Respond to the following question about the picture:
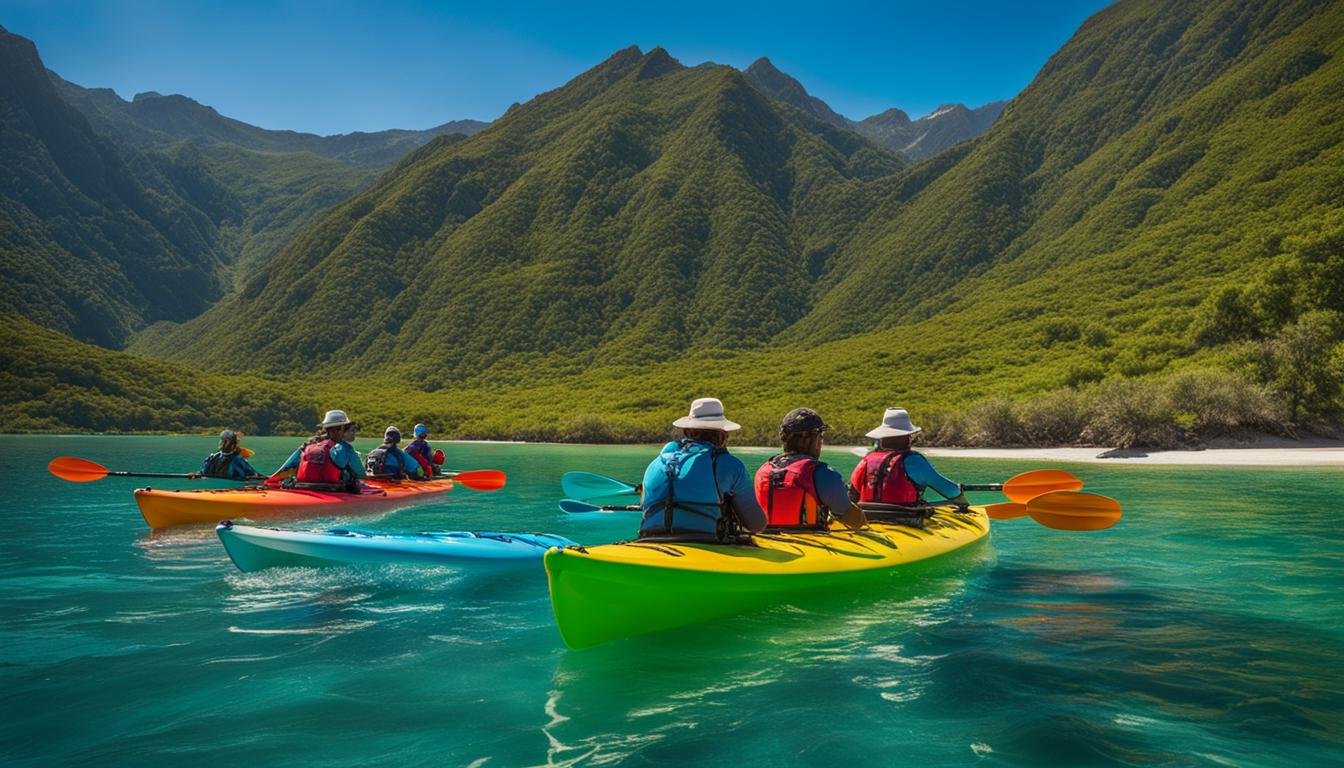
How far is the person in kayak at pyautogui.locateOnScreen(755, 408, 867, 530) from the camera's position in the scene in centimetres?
836

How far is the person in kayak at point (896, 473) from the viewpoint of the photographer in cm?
1005

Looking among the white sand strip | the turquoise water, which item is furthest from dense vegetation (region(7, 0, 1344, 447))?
the turquoise water

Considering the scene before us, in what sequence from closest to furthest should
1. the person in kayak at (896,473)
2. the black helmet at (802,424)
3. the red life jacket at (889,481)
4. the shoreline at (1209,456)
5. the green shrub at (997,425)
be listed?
the black helmet at (802,424) < the person in kayak at (896,473) < the red life jacket at (889,481) < the shoreline at (1209,456) < the green shrub at (997,425)

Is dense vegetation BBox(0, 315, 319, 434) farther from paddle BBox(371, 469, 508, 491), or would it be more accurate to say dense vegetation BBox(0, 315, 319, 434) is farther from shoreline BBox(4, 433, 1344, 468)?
paddle BBox(371, 469, 508, 491)

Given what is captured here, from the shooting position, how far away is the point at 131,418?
76.2m

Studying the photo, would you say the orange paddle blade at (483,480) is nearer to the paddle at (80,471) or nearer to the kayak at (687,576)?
the paddle at (80,471)

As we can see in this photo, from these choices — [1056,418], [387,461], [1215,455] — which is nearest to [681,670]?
[387,461]

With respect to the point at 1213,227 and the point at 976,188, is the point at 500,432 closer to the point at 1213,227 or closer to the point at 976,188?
the point at 1213,227

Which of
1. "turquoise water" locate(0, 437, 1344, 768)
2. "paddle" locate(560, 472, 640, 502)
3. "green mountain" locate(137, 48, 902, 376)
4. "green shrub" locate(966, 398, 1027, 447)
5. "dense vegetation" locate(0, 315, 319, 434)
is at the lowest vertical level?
"turquoise water" locate(0, 437, 1344, 768)

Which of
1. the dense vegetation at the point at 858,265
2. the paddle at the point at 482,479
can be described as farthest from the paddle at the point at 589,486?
the dense vegetation at the point at 858,265

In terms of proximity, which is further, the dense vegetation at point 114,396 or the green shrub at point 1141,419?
the dense vegetation at point 114,396

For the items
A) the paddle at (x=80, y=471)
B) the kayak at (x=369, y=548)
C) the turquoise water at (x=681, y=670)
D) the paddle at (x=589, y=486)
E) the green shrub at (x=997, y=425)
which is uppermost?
the green shrub at (x=997, y=425)

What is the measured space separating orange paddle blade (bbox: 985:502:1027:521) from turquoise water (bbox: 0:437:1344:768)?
0.65 meters

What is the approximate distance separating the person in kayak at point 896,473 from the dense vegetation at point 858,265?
28.4 m
